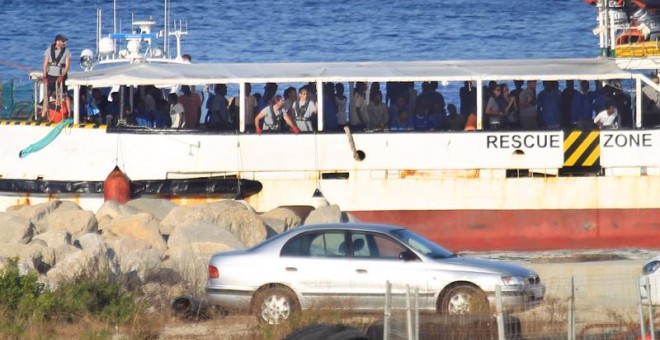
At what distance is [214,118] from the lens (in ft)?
79.6

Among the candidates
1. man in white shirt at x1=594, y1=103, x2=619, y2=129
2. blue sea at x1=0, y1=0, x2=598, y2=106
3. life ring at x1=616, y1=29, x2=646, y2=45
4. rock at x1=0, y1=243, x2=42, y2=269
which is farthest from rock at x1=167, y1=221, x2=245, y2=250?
blue sea at x1=0, y1=0, x2=598, y2=106

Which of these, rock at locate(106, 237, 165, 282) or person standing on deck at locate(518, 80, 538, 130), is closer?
rock at locate(106, 237, 165, 282)

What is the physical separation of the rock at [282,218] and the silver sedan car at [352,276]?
243 inches

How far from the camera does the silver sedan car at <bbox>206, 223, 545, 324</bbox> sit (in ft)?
52.2

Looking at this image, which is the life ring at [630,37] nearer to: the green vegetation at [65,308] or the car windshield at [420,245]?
the car windshield at [420,245]

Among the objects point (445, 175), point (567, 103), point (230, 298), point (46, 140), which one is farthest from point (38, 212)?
point (567, 103)

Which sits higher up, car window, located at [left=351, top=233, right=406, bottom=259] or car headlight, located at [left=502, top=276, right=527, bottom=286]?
car window, located at [left=351, top=233, right=406, bottom=259]

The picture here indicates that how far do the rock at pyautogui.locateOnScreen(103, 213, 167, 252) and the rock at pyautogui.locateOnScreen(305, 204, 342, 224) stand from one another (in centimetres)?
230

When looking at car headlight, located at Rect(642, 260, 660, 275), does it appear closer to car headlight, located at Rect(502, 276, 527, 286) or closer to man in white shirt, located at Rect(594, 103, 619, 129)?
car headlight, located at Rect(502, 276, 527, 286)

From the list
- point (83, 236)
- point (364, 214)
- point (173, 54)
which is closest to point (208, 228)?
point (83, 236)

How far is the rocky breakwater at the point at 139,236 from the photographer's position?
18547mm

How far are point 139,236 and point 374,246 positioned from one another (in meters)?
6.02

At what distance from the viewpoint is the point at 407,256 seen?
1606cm

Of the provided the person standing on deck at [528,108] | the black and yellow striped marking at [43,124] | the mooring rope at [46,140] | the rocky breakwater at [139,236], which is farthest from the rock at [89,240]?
the person standing on deck at [528,108]
